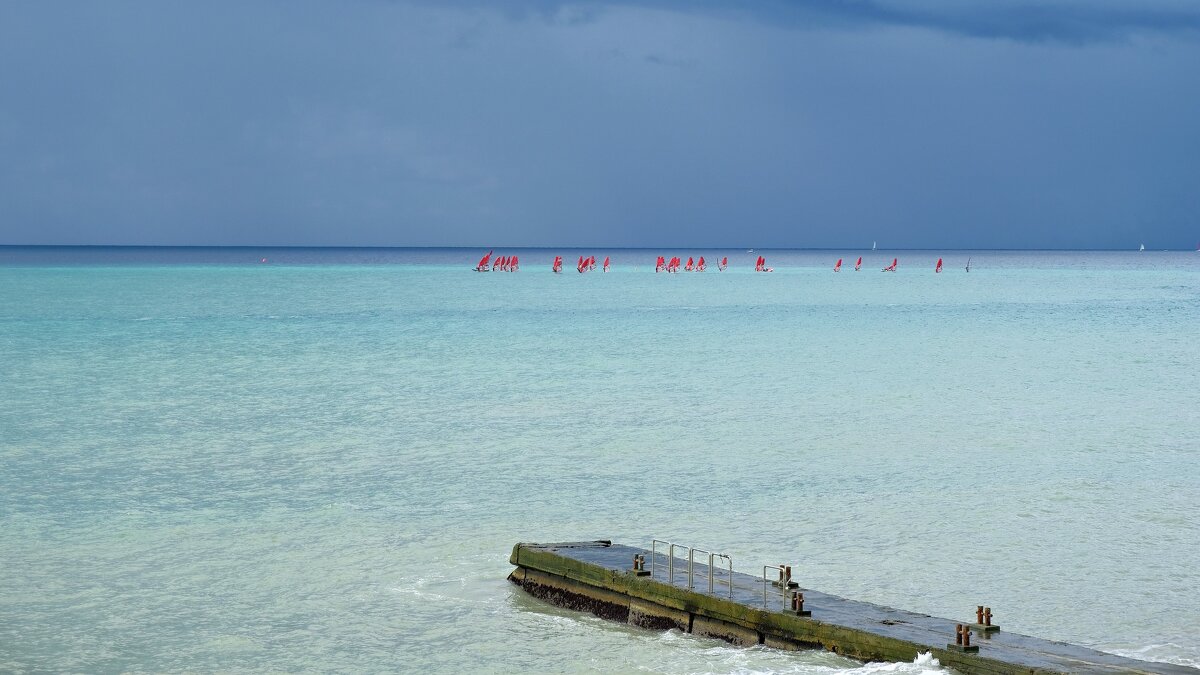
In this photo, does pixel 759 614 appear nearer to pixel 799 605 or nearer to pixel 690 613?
pixel 799 605

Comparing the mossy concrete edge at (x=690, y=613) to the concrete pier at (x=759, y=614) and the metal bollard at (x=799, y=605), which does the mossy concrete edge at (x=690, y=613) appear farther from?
the metal bollard at (x=799, y=605)

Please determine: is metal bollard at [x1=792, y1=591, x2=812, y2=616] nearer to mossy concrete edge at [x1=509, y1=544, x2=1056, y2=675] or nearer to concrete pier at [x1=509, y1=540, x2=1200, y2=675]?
concrete pier at [x1=509, y1=540, x2=1200, y2=675]

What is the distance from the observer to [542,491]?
64.5ft

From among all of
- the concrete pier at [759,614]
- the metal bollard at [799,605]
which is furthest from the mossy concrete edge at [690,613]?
the metal bollard at [799,605]

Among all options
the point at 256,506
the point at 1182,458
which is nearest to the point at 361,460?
the point at 256,506

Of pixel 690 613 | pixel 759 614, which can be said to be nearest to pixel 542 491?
pixel 690 613

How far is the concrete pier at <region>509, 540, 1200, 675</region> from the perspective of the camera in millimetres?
10922

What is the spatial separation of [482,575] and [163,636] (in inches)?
139

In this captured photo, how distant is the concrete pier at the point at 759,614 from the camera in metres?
10.9

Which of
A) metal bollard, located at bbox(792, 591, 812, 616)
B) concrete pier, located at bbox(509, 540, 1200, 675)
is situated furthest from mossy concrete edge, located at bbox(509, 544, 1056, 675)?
metal bollard, located at bbox(792, 591, 812, 616)

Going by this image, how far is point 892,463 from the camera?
22125 millimetres

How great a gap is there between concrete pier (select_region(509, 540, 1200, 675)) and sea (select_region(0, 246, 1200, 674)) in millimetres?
214

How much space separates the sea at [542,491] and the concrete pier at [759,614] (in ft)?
0.70

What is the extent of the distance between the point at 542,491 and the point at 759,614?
778 centimetres
